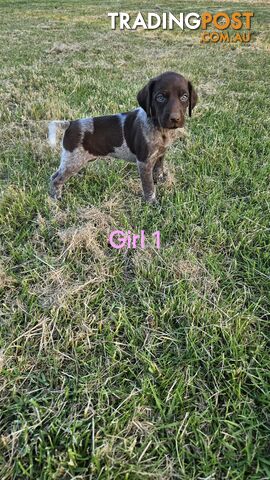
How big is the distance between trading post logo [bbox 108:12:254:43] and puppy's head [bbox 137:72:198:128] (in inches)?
633

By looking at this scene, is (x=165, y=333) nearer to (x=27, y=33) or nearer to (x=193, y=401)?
(x=193, y=401)

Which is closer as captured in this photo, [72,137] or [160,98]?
[160,98]

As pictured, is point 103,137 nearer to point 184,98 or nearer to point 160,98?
point 160,98

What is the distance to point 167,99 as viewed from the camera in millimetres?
3836

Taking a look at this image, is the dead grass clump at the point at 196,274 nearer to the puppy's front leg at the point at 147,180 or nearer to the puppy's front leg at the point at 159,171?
the puppy's front leg at the point at 147,180

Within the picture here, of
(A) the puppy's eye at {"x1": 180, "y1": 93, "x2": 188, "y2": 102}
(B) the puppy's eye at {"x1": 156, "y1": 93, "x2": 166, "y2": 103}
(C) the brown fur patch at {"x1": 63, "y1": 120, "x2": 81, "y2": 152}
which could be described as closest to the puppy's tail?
(C) the brown fur patch at {"x1": 63, "y1": 120, "x2": 81, "y2": 152}

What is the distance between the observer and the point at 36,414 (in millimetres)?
2383

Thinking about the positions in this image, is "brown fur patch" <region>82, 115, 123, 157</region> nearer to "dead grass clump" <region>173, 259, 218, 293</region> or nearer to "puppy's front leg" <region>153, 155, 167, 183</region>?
"puppy's front leg" <region>153, 155, 167, 183</region>

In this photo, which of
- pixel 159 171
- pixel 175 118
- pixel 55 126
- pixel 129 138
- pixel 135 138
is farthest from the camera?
pixel 159 171

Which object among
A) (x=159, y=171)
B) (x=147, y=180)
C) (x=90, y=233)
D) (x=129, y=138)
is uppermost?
(x=129, y=138)

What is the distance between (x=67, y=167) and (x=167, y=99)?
4.92 ft

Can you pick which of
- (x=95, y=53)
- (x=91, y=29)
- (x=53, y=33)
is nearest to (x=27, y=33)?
(x=53, y=33)

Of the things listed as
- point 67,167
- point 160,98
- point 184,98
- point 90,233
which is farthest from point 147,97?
point 90,233

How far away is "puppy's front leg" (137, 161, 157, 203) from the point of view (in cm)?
437
